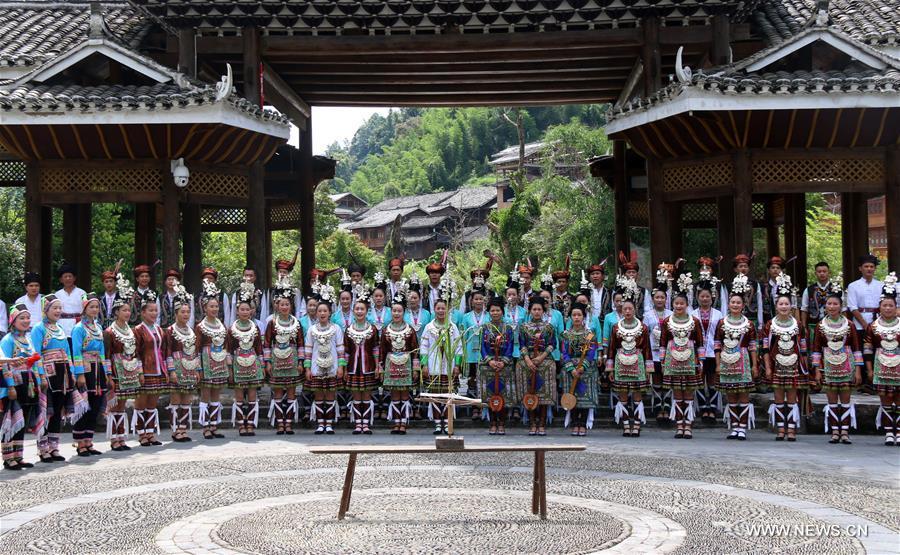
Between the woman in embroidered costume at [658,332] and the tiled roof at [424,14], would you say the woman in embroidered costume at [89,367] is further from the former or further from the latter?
the woman in embroidered costume at [658,332]

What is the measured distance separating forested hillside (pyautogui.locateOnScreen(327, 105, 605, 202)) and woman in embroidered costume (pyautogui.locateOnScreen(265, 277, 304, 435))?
180ft

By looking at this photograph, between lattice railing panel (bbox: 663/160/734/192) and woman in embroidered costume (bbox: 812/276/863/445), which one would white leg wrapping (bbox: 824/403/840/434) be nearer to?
woman in embroidered costume (bbox: 812/276/863/445)

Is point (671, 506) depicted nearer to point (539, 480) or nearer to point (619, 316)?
point (539, 480)

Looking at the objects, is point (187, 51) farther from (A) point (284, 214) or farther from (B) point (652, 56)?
(B) point (652, 56)

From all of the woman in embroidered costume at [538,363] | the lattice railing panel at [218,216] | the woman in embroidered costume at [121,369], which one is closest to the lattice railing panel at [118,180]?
the woman in embroidered costume at [121,369]

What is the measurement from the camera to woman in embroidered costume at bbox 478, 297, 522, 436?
1205 cm

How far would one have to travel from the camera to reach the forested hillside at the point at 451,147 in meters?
70.1

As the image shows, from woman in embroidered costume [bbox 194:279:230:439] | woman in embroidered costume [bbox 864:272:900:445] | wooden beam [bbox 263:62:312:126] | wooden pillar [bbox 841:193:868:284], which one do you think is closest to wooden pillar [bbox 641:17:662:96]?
wooden pillar [bbox 841:193:868:284]

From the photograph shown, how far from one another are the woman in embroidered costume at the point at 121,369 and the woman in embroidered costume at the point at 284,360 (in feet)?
5.24

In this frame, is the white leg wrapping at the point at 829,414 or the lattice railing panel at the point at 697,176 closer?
the white leg wrapping at the point at 829,414

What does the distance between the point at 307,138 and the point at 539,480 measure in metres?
13.0

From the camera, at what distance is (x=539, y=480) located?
7.21 m

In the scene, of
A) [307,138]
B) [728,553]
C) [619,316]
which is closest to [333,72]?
[307,138]

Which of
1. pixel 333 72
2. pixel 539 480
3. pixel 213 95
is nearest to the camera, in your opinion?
pixel 539 480
